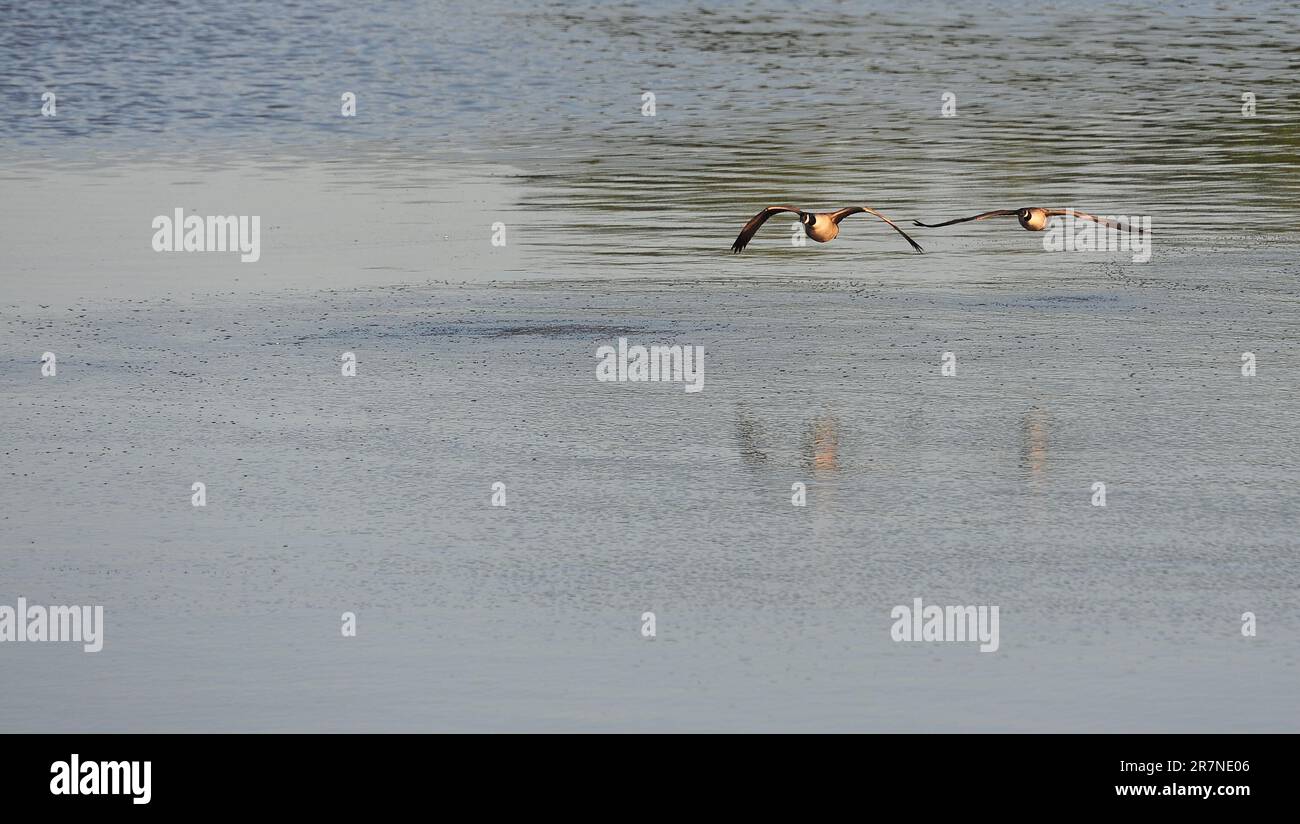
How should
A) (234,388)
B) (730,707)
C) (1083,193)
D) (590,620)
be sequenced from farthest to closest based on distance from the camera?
1. (1083,193)
2. (234,388)
3. (590,620)
4. (730,707)

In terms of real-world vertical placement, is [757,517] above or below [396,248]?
below

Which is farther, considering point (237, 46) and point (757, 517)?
point (237, 46)

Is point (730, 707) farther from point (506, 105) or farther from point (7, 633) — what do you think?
point (506, 105)

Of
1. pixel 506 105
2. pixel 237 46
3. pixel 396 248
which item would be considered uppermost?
pixel 237 46

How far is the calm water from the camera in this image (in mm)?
7578

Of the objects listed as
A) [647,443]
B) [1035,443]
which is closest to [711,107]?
[647,443]

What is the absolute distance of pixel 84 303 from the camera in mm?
14531

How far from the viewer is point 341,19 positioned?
4469 cm

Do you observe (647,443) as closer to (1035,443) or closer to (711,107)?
(1035,443)

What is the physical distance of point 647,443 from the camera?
10.7m

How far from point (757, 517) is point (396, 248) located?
25.6 ft

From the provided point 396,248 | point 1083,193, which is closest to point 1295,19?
point 1083,193

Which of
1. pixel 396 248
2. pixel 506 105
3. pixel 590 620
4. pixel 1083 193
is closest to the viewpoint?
pixel 590 620

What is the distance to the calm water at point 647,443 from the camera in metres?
7.58
